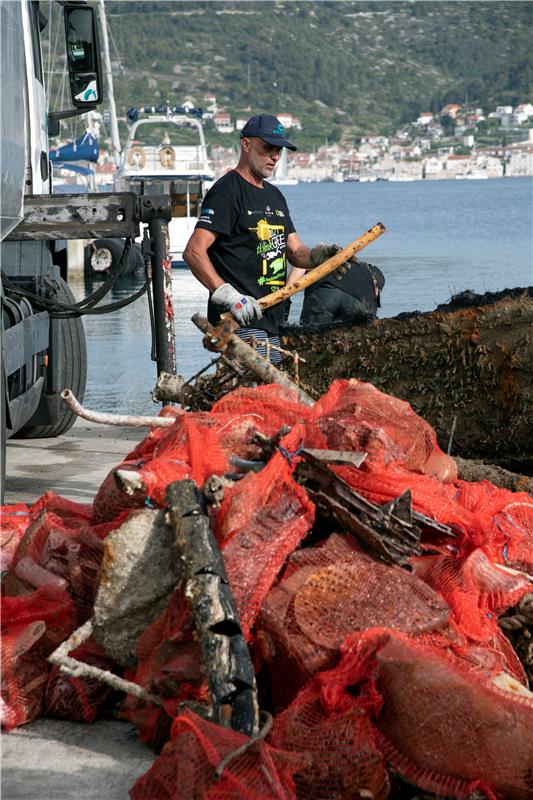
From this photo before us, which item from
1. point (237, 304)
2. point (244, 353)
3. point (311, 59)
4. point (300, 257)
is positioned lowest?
point (244, 353)

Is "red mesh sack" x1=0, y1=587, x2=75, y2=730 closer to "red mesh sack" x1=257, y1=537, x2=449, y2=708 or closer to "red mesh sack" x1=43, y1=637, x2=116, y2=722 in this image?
"red mesh sack" x1=43, y1=637, x2=116, y2=722

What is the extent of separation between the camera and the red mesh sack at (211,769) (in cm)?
321

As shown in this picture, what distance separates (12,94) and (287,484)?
320 centimetres

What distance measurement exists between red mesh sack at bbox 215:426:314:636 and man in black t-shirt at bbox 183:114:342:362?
7.79ft

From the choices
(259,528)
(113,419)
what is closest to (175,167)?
(113,419)

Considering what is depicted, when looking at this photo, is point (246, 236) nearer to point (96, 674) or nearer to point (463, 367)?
point (463, 367)

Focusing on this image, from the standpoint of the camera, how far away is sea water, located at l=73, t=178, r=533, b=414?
15.2 m

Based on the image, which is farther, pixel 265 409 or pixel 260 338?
pixel 260 338

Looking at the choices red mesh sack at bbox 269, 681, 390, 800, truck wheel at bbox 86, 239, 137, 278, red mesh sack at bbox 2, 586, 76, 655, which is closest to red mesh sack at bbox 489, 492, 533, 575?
red mesh sack at bbox 269, 681, 390, 800

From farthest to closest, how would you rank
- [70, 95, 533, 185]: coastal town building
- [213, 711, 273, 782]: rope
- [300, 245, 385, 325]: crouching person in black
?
[70, 95, 533, 185]: coastal town building
[300, 245, 385, 325]: crouching person in black
[213, 711, 273, 782]: rope

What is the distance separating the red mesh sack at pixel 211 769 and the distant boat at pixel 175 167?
32059 mm

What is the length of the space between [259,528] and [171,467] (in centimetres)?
46

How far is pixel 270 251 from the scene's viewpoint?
677 centimetres

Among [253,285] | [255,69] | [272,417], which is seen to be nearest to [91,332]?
[253,285]
